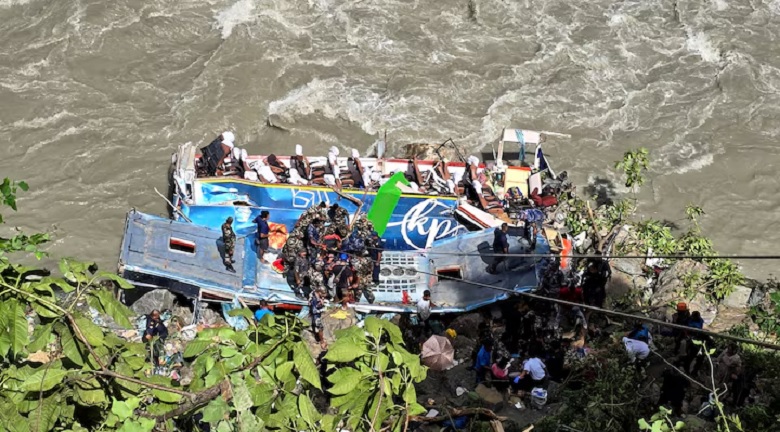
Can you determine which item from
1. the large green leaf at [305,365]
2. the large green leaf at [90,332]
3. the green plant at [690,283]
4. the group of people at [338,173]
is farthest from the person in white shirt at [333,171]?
the large green leaf at [305,365]

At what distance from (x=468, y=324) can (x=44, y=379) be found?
31.4 feet

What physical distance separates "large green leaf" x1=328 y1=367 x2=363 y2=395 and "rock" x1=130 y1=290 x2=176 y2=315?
381 inches

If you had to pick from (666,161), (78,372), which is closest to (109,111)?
(666,161)

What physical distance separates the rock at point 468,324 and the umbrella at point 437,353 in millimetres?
873

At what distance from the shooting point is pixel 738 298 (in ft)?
43.9

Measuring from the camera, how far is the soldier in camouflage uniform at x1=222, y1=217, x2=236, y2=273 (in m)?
12.7

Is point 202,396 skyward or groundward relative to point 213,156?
skyward

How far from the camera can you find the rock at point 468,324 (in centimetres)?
1268

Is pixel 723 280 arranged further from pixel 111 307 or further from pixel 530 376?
pixel 111 307

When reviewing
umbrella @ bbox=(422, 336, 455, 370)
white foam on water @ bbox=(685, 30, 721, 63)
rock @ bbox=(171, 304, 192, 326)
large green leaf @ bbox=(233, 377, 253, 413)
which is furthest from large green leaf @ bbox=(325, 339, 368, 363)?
white foam on water @ bbox=(685, 30, 721, 63)

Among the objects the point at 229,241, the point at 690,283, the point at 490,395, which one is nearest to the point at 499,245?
the point at 490,395

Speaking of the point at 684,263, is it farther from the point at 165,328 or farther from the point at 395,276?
the point at 165,328

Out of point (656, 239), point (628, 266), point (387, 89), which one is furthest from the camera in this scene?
point (387, 89)

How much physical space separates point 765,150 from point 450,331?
1047 cm
